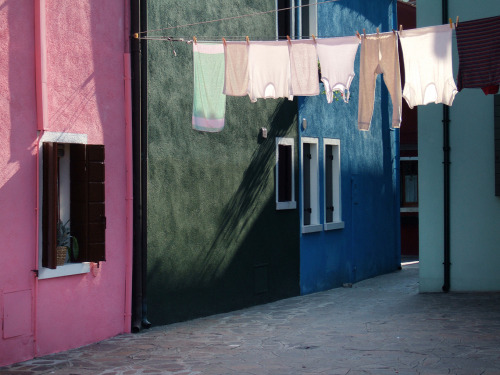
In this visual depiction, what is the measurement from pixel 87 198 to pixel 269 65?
270cm

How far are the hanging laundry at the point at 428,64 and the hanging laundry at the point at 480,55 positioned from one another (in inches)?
8.2

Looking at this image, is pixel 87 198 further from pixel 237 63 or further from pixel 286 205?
pixel 286 205

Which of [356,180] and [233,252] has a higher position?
[356,180]

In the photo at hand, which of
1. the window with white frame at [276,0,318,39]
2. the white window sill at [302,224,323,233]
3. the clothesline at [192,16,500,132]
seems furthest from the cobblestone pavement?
the window with white frame at [276,0,318,39]

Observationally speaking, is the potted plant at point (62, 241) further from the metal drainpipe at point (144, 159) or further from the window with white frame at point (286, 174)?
the window with white frame at point (286, 174)

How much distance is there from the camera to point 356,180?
1800 centimetres

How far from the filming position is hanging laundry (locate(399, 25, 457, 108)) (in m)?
9.13

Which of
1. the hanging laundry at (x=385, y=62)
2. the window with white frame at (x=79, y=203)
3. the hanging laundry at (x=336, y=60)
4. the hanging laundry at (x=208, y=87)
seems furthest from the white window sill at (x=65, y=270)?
the hanging laundry at (x=385, y=62)

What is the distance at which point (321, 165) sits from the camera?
16156mm

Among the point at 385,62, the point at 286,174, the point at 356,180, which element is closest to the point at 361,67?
the point at 385,62

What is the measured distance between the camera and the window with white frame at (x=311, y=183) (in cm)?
1581

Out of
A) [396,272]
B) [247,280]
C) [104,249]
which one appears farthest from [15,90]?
[396,272]

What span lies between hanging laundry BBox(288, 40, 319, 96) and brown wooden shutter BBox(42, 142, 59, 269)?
299cm

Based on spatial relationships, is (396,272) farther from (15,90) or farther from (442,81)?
(15,90)
